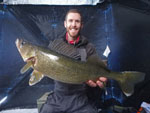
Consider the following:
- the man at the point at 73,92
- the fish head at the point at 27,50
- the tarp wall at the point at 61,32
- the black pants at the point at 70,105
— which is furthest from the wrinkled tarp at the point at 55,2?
the black pants at the point at 70,105

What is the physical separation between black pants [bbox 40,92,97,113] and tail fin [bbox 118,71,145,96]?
1.66ft

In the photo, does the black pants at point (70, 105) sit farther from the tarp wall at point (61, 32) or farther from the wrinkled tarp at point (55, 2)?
the wrinkled tarp at point (55, 2)

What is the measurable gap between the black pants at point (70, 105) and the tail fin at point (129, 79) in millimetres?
507

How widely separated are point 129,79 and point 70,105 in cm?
74

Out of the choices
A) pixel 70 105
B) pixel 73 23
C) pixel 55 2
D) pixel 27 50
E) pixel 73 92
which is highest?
pixel 55 2

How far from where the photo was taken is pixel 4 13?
2672mm

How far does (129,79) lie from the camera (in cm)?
145

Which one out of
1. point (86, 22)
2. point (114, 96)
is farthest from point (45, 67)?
point (114, 96)

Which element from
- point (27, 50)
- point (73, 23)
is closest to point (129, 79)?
point (73, 23)

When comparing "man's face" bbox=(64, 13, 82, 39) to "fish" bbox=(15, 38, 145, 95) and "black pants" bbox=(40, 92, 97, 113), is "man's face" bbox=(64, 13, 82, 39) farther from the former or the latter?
"black pants" bbox=(40, 92, 97, 113)

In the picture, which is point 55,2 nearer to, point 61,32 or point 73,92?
point 61,32

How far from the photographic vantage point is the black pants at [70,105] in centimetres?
168

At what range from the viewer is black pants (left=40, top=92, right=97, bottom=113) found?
168cm

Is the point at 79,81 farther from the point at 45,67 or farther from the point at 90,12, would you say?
the point at 90,12
